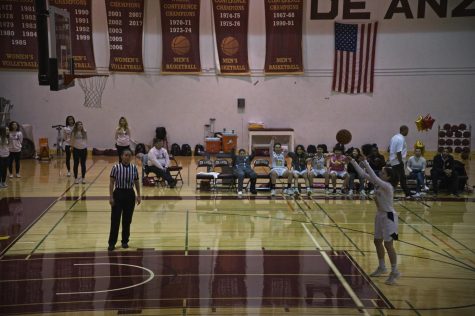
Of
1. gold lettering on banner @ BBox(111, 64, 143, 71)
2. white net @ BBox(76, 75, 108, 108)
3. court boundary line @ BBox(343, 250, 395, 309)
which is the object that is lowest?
court boundary line @ BBox(343, 250, 395, 309)

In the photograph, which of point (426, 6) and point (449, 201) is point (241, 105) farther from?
point (449, 201)

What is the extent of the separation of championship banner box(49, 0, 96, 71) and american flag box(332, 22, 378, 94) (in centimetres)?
952

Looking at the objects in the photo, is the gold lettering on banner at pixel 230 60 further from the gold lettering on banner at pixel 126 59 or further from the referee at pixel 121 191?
the referee at pixel 121 191

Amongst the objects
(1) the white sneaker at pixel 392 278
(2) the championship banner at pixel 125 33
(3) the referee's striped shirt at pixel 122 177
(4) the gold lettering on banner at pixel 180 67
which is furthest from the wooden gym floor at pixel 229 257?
(4) the gold lettering on banner at pixel 180 67

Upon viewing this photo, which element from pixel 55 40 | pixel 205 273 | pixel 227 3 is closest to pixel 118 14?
pixel 227 3

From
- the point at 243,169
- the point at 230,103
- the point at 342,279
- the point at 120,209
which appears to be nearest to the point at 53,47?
the point at 120,209

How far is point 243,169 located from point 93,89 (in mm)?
8578

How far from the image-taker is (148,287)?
30.8ft

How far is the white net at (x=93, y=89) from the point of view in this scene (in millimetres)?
23047

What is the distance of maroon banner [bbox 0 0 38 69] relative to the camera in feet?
77.7

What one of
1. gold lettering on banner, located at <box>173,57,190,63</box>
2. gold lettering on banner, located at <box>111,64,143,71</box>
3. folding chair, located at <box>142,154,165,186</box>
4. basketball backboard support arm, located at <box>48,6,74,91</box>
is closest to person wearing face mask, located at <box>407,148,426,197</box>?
folding chair, located at <box>142,154,165,186</box>

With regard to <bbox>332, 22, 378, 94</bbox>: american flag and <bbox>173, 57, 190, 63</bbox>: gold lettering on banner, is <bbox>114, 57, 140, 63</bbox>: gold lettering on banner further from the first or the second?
<bbox>332, 22, 378, 94</bbox>: american flag

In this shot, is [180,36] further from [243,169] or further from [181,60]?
[243,169]

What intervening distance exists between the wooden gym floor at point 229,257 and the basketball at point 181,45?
368 inches
